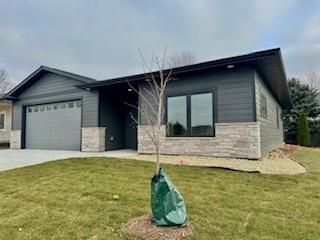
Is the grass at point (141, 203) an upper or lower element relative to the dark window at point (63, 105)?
lower

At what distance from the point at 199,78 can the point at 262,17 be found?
728 cm

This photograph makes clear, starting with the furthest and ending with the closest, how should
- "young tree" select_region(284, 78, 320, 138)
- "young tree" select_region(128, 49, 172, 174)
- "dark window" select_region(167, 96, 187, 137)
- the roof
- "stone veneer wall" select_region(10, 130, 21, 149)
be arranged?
"young tree" select_region(284, 78, 320, 138) < "stone veneer wall" select_region(10, 130, 21, 149) < "dark window" select_region(167, 96, 187, 137) < the roof < "young tree" select_region(128, 49, 172, 174)

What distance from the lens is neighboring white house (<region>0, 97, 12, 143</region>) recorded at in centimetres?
1742

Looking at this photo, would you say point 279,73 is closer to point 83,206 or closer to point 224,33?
point 83,206

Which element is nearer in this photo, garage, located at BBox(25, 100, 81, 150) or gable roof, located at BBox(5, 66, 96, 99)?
gable roof, located at BBox(5, 66, 96, 99)

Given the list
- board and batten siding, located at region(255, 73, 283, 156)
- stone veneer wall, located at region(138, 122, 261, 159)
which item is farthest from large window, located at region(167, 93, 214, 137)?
board and batten siding, located at region(255, 73, 283, 156)

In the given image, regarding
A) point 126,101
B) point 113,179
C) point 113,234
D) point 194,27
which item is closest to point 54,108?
point 126,101

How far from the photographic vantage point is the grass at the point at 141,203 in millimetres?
2918

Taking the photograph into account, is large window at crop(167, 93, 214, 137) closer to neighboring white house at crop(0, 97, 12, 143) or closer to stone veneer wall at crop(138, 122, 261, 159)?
stone veneer wall at crop(138, 122, 261, 159)

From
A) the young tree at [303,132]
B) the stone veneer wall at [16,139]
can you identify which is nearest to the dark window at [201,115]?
the stone veneer wall at [16,139]

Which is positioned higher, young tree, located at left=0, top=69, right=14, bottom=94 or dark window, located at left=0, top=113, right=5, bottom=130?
young tree, located at left=0, top=69, right=14, bottom=94

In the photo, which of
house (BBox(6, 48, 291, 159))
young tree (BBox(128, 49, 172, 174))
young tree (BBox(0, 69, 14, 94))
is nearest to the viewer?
young tree (BBox(128, 49, 172, 174))

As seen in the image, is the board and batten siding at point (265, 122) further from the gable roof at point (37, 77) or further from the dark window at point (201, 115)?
the gable roof at point (37, 77)

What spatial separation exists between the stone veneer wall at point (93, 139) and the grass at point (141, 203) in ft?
16.2
